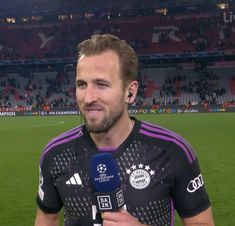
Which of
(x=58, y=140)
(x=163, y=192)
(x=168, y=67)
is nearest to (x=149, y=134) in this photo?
(x=163, y=192)

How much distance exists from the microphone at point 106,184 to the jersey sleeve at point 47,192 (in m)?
0.58

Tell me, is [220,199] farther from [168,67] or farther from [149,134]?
[168,67]

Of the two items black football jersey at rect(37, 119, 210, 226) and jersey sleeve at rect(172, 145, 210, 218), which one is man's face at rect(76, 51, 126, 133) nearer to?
black football jersey at rect(37, 119, 210, 226)

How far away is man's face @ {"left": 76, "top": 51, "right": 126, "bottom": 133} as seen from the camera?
2.35m

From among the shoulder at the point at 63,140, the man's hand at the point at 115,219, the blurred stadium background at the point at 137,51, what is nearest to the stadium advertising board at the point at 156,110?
the blurred stadium background at the point at 137,51

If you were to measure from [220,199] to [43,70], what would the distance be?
138 feet

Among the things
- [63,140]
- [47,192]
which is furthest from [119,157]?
[47,192]

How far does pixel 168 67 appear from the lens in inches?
1783

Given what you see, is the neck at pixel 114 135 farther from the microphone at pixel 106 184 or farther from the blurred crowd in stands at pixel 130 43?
the blurred crowd in stands at pixel 130 43

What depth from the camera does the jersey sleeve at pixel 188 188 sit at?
2541mm

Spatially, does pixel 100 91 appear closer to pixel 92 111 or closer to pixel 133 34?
pixel 92 111

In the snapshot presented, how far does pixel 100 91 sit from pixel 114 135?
32cm

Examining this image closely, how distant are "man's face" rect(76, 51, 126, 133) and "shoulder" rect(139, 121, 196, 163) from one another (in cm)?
33

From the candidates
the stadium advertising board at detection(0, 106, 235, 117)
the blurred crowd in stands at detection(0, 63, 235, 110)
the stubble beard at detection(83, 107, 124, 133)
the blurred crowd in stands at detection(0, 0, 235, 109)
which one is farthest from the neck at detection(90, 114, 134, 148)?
the blurred crowd in stands at detection(0, 0, 235, 109)
